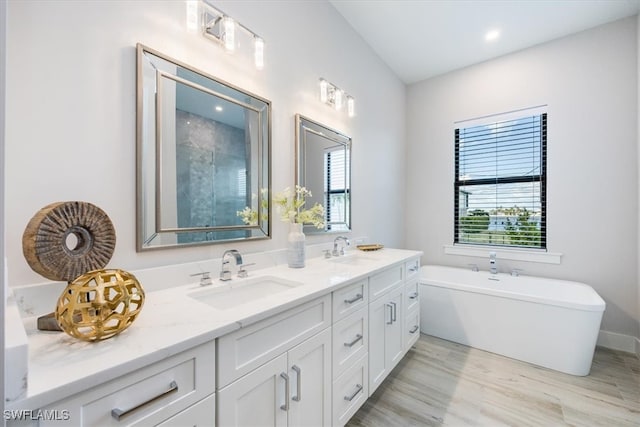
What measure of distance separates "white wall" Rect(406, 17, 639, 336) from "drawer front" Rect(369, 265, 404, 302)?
1678mm

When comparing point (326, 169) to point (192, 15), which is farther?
point (326, 169)

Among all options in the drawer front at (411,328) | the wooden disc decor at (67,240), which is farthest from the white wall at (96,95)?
the drawer front at (411,328)

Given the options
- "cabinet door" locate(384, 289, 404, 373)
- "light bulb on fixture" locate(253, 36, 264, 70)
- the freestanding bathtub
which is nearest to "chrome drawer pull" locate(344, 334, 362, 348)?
"cabinet door" locate(384, 289, 404, 373)

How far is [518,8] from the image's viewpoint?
2.26 metres

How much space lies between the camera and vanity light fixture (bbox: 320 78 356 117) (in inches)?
82.9

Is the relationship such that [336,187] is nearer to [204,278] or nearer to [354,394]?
[204,278]

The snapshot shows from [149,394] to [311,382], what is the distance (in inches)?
27.0

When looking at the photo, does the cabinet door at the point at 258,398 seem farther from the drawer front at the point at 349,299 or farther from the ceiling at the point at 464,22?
the ceiling at the point at 464,22

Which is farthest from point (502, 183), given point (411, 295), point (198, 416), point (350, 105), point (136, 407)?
point (136, 407)

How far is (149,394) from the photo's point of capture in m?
0.69

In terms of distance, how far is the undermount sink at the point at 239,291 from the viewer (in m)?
1.24

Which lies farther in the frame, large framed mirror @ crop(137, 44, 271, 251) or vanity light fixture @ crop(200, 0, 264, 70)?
vanity light fixture @ crop(200, 0, 264, 70)

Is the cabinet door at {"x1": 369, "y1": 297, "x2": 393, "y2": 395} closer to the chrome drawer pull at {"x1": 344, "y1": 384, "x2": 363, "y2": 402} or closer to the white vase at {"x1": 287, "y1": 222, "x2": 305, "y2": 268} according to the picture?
the chrome drawer pull at {"x1": 344, "y1": 384, "x2": 363, "y2": 402}

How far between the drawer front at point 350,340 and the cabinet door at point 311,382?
68mm
